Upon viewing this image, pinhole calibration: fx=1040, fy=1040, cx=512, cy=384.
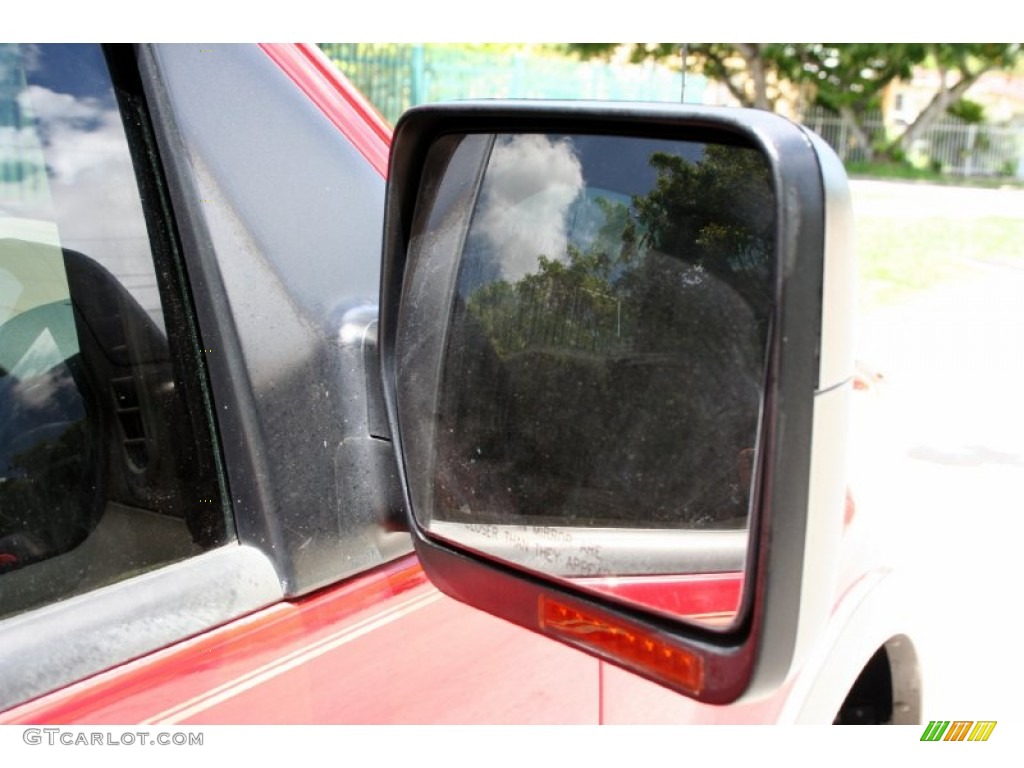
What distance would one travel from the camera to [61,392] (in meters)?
1.24

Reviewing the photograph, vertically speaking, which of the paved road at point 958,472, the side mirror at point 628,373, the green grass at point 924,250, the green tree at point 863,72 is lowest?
the paved road at point 958,472

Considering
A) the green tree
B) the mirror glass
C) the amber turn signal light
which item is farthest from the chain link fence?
the amber turn signal light

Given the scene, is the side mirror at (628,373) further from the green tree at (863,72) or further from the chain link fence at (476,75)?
the green tree at (863,72)

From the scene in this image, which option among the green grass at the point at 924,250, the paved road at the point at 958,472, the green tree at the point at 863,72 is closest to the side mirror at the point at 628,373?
the paved road at the point at 958,472

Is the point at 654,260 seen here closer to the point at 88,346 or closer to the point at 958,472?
the point at 88,346

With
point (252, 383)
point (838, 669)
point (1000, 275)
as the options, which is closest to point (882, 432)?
point (838, 669)

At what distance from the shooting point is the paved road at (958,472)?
237 cm

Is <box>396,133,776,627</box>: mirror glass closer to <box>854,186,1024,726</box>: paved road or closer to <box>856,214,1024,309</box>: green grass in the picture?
<box>854,186,1024,726</box>: paved road

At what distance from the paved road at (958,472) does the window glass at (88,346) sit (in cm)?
140

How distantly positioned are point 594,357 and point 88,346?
24.5 inches

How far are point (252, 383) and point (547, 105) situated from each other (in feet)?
1.60

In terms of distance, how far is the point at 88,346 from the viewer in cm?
127

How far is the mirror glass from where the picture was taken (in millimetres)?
1019

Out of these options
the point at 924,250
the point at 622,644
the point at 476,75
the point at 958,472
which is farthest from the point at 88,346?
the point at 476,75
